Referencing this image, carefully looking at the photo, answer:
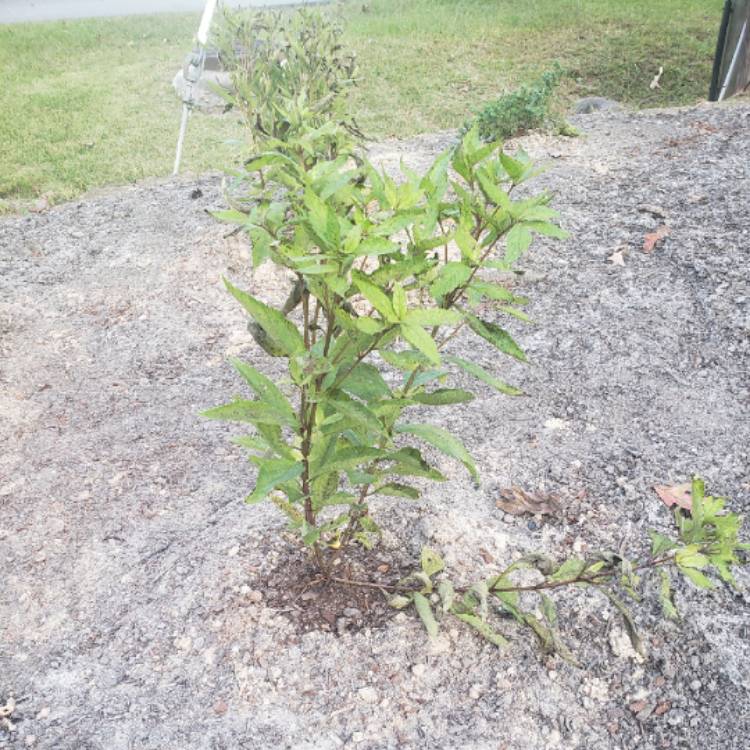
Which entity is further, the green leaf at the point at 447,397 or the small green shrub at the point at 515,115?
the small green shrub at the point at 515,115

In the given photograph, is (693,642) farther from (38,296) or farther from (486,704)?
(38,296)

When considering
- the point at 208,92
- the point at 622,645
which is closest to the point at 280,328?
the point at 622,645

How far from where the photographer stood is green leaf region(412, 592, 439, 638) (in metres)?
1.90

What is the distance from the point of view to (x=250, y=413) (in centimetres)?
156

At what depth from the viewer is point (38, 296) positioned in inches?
162

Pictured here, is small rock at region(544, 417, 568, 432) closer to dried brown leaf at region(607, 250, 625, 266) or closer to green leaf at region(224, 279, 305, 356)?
dried brown leaf at region(607, 250, 625, 266)

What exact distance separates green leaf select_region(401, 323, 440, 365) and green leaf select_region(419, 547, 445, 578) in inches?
33.7

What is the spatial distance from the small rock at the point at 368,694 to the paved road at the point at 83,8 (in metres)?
10.0

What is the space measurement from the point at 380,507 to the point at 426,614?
515 millimetres

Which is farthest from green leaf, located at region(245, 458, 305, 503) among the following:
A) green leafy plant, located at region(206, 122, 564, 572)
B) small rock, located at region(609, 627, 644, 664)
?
small rock, located at region(609, 627, 644, 664)

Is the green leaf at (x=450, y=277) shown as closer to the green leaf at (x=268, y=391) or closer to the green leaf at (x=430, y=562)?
the green leaf at (x=268, y=391)

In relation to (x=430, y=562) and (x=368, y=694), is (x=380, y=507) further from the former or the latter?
(x=368, y=694)

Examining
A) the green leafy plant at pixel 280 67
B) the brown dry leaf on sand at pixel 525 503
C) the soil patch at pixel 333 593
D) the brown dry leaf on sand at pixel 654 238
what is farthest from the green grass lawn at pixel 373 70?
the soil patch at pixel 333 593

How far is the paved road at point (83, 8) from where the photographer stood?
1022 cm
